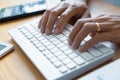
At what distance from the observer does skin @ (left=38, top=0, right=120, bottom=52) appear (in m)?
0.62

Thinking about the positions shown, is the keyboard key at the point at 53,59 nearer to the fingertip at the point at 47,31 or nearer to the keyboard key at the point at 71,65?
the keyboard key at the point at 71,65

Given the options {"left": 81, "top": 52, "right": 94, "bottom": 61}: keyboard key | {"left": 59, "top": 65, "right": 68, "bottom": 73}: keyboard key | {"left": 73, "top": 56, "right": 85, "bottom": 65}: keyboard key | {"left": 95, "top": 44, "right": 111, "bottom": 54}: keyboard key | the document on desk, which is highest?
{"left": 95, "top": 44, "right": 111, "bottom": 54}: keyboard key

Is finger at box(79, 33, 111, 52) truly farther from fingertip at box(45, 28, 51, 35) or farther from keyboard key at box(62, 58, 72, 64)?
fingertip at box(45, 28, 51, 35)

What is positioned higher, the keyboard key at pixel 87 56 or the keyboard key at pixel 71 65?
the keyboard key at pixel 87 56

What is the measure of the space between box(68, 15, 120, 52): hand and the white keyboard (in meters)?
0.02

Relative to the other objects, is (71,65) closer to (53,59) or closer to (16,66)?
(53,59)

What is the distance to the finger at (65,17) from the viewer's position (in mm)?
723

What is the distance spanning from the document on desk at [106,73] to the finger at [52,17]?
0.81 ft

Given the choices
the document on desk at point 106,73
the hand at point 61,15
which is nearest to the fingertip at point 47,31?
the hand at point 61,15

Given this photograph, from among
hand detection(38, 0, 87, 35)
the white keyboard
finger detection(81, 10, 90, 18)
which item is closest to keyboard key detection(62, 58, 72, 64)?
the white keyboard

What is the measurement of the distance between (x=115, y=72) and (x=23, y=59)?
11.2 inches

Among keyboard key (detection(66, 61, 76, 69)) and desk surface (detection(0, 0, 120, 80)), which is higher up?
keyboard key (detection(66, 61, 76, 69))

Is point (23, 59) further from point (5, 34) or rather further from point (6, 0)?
point (6, 0)

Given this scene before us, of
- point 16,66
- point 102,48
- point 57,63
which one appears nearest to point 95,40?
point 102,48
